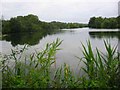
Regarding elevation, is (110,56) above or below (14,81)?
above

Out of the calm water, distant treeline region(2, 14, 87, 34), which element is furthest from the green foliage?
distant treeline region(2, 14, 87, 34)

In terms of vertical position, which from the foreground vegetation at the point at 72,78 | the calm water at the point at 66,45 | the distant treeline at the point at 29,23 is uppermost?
the distant treeline at the point at 29,23

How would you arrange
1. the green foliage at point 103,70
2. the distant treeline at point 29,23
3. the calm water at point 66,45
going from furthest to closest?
the distant treeline at point 29,23 < the calm water at point 66,45 < the green foliage at point 103,70

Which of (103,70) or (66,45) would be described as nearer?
(103,70)

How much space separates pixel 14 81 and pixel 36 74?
22 cm

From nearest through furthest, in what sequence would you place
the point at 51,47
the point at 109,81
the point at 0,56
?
the point at 109,81, the point at 51,47, the point at 0,56

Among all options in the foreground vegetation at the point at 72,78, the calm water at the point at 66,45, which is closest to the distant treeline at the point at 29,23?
the calm water at the point at 66,45

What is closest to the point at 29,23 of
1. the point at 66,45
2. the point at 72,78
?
the point at 66,45

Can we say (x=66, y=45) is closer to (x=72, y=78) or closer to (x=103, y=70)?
(x=72, y=78)

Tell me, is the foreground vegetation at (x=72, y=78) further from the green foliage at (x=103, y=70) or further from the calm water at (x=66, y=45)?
the calm water at (x=66, y=45)

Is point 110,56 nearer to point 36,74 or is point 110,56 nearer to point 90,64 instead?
point 90,64

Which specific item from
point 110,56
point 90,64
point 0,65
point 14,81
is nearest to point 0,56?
point 0,65

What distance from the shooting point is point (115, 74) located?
6.90 feet

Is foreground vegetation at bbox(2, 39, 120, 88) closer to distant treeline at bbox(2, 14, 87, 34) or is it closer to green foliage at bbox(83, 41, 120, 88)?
green foliage at bbox(83, 41, 120, 88)
